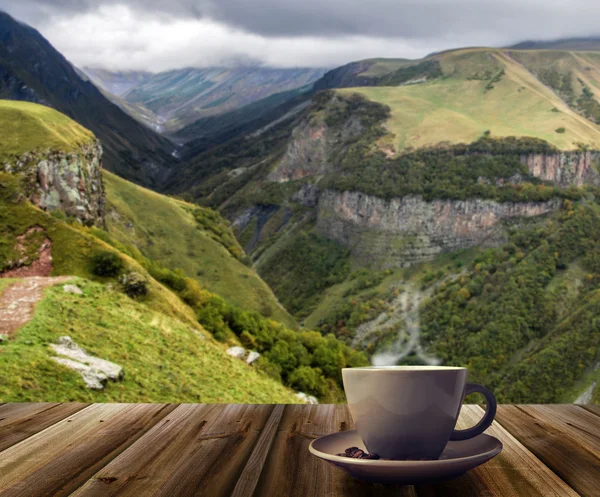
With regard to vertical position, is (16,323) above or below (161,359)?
above

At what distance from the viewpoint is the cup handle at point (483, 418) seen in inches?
111

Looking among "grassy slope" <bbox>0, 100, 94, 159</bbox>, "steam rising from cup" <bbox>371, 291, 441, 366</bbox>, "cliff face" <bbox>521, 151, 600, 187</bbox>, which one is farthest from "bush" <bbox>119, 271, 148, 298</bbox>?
"cliff face" <bbox>521, 151, 600, 187</bbox>

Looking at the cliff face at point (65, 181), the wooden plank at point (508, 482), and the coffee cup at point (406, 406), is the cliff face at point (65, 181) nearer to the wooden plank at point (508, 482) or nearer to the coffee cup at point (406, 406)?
the coffee cup at point (406, 406)

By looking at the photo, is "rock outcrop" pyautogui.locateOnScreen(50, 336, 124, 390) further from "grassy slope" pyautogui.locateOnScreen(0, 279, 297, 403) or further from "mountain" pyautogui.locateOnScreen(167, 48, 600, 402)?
"mountain" pyautogui.locateOnScreen(167, 48, 600, 402)

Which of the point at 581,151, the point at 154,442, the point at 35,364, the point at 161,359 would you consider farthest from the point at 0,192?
the point at 581,151

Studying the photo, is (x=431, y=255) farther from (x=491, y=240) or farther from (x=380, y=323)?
(x=380, y=323)

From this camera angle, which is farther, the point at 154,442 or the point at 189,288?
the point at 189,288

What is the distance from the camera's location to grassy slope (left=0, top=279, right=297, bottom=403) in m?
12.7

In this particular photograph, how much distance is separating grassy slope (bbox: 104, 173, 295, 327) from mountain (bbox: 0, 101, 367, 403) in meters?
0.29

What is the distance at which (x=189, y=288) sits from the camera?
52.2 m

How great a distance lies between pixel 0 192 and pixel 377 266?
154m

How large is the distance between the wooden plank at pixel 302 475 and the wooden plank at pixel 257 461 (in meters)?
0.03

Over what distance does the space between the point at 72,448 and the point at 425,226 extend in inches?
Result: 7481

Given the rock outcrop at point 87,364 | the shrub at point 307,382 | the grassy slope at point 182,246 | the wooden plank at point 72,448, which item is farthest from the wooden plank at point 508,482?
the grassy slope at point 182,246
